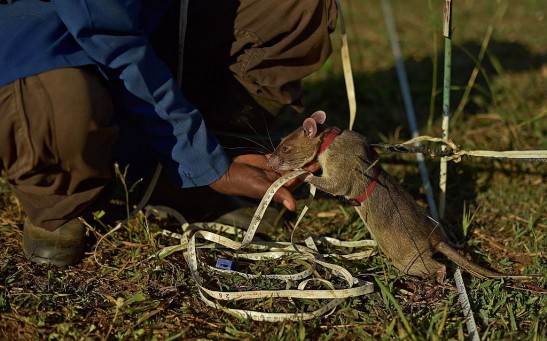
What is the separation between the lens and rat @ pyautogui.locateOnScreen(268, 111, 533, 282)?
2953 millimetres

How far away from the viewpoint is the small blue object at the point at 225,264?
9.84 ft

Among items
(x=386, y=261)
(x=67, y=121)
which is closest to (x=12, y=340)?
(x=67, y=121)

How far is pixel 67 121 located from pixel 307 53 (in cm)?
132

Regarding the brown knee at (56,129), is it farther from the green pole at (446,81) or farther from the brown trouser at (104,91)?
the green pole at (446,81)

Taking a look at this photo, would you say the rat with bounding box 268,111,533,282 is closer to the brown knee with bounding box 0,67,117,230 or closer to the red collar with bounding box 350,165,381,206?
the red collar with bounding box 350,165,381,206

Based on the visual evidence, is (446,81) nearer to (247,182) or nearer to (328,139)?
(328,139)

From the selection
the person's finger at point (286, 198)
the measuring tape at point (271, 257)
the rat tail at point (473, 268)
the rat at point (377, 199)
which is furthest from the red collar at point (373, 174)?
the rat tail at point (473, 268)

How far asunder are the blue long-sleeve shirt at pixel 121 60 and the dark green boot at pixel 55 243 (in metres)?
0.51

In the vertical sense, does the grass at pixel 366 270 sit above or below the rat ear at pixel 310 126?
below

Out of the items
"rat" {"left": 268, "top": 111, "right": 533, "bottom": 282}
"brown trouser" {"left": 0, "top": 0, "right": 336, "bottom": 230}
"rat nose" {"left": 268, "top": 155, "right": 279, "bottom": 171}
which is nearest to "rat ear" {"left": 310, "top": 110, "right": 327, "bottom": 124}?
"rat" {"left": 268, "top": 111, "right": 533, "bottom": 282}

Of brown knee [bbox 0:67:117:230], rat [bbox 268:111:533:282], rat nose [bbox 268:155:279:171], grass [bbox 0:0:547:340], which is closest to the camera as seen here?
brown knee [bbox 0:67:117:230]

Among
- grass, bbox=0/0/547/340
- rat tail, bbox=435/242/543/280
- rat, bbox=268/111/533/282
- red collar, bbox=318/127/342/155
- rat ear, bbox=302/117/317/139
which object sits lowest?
grass, bbox=0/0/547/340

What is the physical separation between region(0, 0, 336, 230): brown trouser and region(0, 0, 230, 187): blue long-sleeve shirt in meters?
0.07

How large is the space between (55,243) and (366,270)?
1.31m
